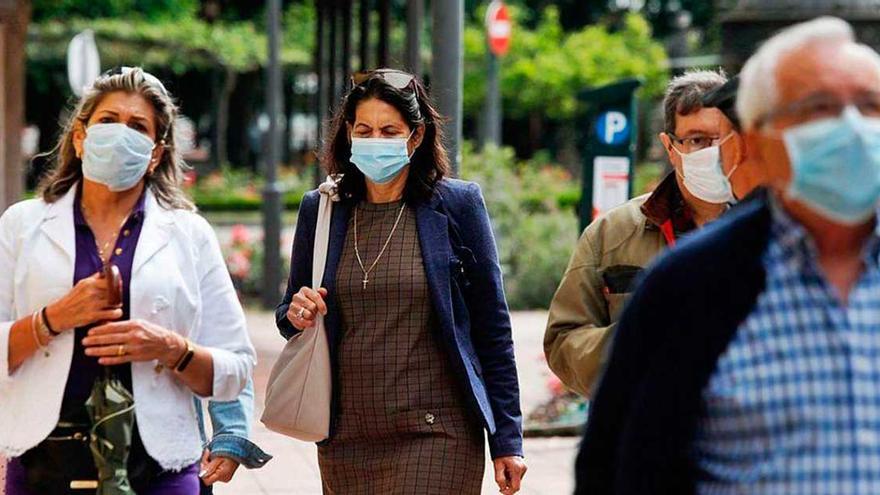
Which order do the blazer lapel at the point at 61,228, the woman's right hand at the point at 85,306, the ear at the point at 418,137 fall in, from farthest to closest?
the ear at the point at 418,137, the blazer lapel at the point at 61,228, the woman's right hand at the point at 85,306

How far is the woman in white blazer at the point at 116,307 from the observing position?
409cm

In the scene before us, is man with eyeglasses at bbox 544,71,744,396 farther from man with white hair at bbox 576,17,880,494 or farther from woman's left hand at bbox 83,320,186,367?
man with white hair at bbox 576,17,880,494

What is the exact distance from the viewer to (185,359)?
4.20 m

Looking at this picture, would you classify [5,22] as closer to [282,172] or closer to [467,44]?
[282,172]

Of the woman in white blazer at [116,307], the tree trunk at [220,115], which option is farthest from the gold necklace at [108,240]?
the tree trunk at [220,115]

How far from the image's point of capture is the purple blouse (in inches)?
162

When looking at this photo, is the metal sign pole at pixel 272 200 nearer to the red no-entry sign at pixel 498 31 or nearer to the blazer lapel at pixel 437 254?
the red no-entry sign at pixel 498 31

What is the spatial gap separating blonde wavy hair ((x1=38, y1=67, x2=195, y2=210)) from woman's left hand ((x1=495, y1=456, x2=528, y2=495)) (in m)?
1.13

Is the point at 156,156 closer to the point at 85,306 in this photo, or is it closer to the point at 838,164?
the point at 85,306

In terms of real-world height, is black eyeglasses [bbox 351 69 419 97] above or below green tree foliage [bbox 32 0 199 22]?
above

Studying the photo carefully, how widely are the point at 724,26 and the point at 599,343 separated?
18.2 feet

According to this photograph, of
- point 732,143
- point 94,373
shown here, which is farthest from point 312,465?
point 732,143

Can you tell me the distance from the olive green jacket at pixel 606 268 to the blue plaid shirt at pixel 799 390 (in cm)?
180

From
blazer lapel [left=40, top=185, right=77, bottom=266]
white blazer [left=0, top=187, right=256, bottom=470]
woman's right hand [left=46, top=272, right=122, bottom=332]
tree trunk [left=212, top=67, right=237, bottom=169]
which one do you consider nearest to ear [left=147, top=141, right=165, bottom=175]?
white blazer [left=0, top=187, right=256, bottom=470]
